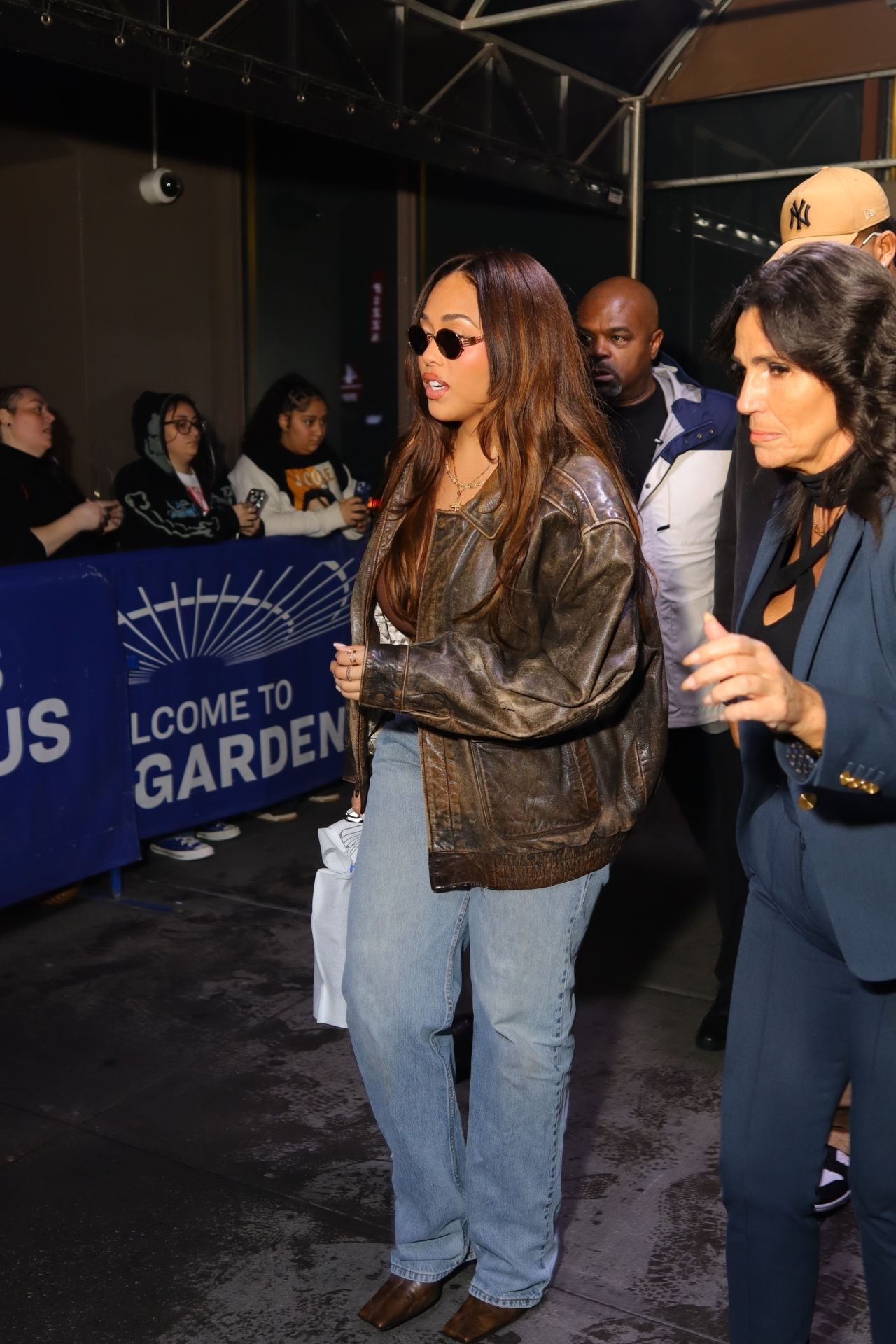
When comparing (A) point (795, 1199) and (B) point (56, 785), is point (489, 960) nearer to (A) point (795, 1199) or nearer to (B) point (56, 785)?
(A) point (795, 1199)

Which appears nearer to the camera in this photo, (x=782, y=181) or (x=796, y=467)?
(x=796, y=467)

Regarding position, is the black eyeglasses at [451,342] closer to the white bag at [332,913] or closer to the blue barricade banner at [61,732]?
the white bag at [332,913]

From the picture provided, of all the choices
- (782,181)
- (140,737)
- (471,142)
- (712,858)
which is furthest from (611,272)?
(712,858)

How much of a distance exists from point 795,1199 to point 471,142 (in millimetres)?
6358

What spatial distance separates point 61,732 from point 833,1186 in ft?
10.3

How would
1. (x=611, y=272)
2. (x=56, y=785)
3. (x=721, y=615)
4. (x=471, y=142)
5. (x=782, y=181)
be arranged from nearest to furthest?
(x=721, y=615), (x=56, y=785), (x=471, y=142), (x=782, y=181), (x=611, y=272)

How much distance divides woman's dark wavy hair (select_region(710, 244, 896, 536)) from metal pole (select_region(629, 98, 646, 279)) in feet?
23.2

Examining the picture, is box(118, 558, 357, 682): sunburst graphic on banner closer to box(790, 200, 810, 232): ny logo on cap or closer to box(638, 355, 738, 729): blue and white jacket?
box(638, 355, 738, 729): blue and white jacket

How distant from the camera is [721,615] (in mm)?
3764

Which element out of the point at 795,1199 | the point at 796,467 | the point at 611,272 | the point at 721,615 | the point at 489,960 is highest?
the point at 611,272

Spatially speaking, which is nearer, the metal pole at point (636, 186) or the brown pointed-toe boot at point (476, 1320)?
the brown pointed-toe boot at point (476, 1320)

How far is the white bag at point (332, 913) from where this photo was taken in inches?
123

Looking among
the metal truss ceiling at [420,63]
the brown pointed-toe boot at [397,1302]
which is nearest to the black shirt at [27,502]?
the metal truss ceiling at [420,63]

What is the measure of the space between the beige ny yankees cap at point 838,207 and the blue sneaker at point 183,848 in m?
3.63
